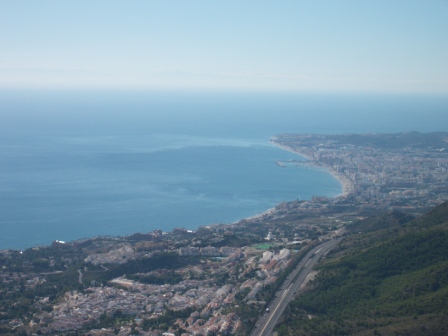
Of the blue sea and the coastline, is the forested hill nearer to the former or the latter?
the blue sea

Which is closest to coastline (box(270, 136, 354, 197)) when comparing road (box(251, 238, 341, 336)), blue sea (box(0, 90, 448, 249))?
blue sea (box(0, 90, 448, 249))

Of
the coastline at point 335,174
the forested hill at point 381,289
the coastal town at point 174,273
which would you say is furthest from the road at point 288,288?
the coastline at point 335,174

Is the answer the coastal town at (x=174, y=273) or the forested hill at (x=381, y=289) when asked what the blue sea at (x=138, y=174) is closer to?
the coastal town at (x=174, y=273)

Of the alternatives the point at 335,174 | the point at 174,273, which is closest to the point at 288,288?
the point at 174,273

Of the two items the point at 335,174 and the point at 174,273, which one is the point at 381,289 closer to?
the point at 174,273

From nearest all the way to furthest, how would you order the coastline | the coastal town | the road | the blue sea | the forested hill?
the forested hill
the road
the coastal town
the blue sea
the coastline

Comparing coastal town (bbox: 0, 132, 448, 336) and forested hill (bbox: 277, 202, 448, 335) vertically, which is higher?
forested hill (bbox: 277, 202, 448, 335)
